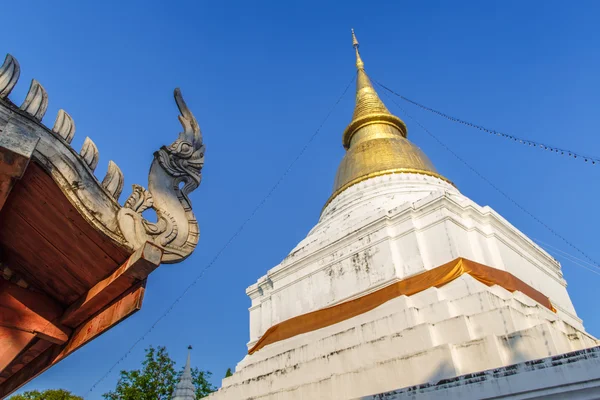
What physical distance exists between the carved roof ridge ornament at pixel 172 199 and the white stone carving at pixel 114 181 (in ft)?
0.30

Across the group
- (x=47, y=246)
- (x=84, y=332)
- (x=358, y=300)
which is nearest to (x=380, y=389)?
(x=358, y=300)

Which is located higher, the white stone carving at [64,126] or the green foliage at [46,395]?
the green foliage at [46,395]

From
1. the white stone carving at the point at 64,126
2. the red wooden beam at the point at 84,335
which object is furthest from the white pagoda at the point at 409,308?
the white stone carving at the point at 64,126

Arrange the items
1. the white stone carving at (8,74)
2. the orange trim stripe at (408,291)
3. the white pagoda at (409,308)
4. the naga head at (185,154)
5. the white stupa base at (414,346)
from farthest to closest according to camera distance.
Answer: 1. the orange trim stripe at (408,291)
2. the white stupa base at (414,346)
3. the white pagoda at (409,308)
4. the naga head at (185,154)
5. the white stone carving at (8,74)

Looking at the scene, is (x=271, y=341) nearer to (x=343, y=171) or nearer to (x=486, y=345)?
(x=486, y=345)

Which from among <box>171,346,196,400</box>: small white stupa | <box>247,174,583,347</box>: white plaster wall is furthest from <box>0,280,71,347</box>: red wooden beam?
<box>171,346,196,400</box>: small white stupa

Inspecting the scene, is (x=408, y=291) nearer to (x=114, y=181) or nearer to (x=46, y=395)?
(x=114, y=181)

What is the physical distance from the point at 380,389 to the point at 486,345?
1.84 meters

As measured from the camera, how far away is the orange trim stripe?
9.50 m

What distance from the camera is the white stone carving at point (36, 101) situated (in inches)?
115

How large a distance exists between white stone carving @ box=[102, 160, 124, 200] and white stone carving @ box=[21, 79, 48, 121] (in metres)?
0.55

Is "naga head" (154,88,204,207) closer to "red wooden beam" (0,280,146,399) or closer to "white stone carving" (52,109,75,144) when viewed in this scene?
"white stone carving" (52,109,75,144)

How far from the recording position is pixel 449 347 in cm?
736

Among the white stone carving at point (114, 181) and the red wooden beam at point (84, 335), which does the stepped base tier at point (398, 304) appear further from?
the white stone carving at point (114, 181)
